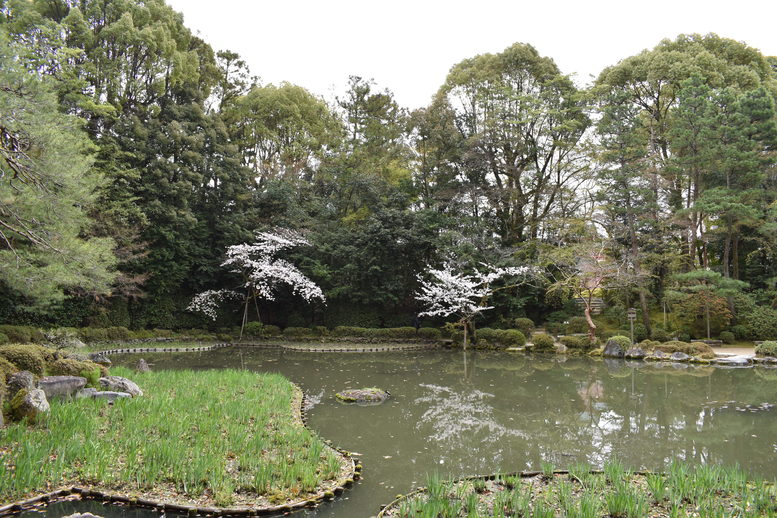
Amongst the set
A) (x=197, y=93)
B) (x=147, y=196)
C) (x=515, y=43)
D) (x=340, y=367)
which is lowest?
(x=340, y=367)

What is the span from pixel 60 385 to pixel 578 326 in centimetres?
1608

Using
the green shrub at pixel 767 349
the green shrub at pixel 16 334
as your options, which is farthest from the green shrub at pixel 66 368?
the green shrub at pixel 767 349

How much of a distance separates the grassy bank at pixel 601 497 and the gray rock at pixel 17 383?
15.6 feet

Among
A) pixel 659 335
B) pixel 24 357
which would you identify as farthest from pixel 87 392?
pixel 659 335

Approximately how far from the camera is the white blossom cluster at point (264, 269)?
715 inches

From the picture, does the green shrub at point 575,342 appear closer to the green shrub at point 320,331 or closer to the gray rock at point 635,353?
the gray rock at point 635,353

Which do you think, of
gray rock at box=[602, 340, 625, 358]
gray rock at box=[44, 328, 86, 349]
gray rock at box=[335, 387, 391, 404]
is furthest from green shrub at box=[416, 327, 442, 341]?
gray rock at box=[44, 328, 86, 349]

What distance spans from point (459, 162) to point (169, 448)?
17745 mm

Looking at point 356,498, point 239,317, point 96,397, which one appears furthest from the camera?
point 239,317

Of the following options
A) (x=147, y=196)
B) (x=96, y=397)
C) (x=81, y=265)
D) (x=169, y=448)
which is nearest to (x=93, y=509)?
(x=169, y=448)

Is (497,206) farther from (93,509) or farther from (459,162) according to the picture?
(93,509)

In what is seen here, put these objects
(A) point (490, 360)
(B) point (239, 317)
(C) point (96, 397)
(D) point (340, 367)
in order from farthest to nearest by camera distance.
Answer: (B) point (239, 317) → (A) point (490, 360) → (D) point (340, 367) → (C) point (96, 397)

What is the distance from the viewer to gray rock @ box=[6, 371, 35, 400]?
5.61 metres

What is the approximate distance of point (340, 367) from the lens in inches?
511
